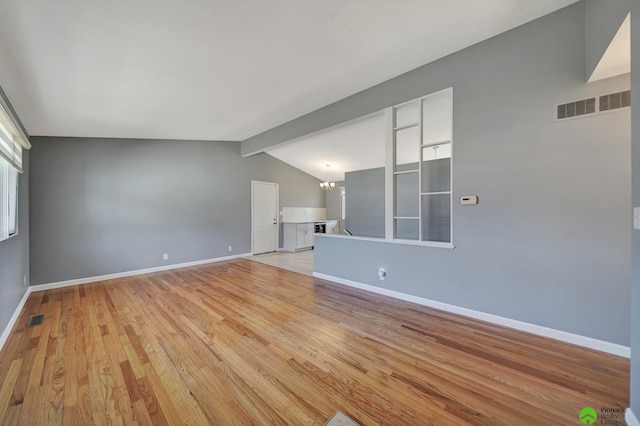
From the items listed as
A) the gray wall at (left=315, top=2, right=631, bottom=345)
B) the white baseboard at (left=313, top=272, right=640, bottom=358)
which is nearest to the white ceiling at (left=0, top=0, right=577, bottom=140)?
the gray wall at (left=315, top=2, right=631, bottom=345)

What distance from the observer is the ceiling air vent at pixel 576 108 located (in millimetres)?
2037

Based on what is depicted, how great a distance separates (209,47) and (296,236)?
547 centimetres

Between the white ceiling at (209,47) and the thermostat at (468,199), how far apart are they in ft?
5.48

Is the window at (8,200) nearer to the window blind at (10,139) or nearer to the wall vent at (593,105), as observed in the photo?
the window blind at (10,139)

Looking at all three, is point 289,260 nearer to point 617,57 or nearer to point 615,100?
point 615,100

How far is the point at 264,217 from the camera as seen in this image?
6.91 m

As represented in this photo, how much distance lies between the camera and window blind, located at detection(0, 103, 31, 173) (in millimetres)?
2189

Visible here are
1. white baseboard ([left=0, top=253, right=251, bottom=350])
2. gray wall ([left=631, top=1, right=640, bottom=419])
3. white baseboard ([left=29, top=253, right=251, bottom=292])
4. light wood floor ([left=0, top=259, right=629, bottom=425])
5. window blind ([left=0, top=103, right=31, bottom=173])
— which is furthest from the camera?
white baseboard ([left=29, top=253, right=251, bottom=292])

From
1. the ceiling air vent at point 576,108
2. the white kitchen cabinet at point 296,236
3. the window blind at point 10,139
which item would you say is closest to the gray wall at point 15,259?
the window blind at point 10,139

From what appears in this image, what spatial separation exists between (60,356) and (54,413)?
0.84m

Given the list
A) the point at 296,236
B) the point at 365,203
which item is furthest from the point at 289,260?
the point at 365,203

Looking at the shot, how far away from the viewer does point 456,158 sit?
273 centimetres

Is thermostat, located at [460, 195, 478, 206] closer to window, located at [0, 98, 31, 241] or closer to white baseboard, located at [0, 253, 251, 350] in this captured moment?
window, located at [0, 98, 31, 241]

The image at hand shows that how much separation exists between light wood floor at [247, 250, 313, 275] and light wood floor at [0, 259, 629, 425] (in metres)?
2.02
